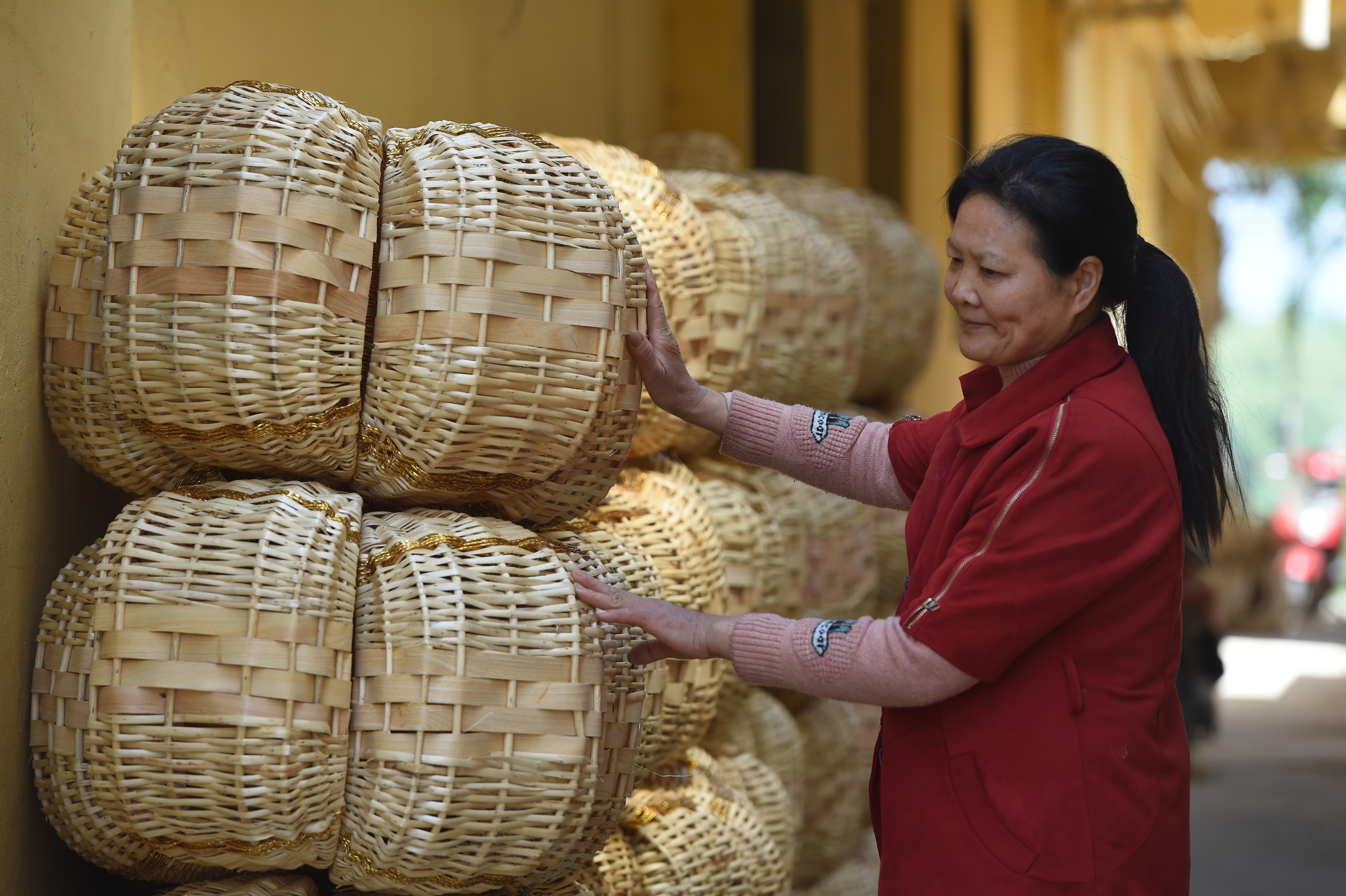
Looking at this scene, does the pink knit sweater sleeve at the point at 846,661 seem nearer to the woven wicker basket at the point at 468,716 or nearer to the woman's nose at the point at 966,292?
the woven wicker basket at the point at 468,716

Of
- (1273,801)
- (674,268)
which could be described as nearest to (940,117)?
(1273,801)

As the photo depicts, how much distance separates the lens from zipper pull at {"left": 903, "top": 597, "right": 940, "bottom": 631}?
1320mm

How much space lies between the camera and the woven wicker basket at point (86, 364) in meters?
1.41

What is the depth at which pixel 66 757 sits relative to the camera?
4.35ft

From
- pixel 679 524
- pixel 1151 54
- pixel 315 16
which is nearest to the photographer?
pixel 679 524

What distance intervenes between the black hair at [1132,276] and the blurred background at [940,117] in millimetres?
160

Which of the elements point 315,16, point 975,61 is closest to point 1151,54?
point 975,61

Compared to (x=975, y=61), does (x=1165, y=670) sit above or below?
below

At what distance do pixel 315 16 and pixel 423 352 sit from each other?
116cm

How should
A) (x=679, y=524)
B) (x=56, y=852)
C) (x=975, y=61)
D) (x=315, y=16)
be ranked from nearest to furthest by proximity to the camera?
(x=56, y=852) → (x=679, y=524) → (x=315, y=16) → (x=975, y=61)

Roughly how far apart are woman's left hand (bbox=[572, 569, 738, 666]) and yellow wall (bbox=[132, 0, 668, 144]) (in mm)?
915

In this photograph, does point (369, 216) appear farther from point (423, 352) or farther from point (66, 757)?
point (66, 757)

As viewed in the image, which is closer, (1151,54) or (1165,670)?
(1165,670)

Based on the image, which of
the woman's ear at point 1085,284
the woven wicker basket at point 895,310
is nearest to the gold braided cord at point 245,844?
the woman's ear at point 1085,284
